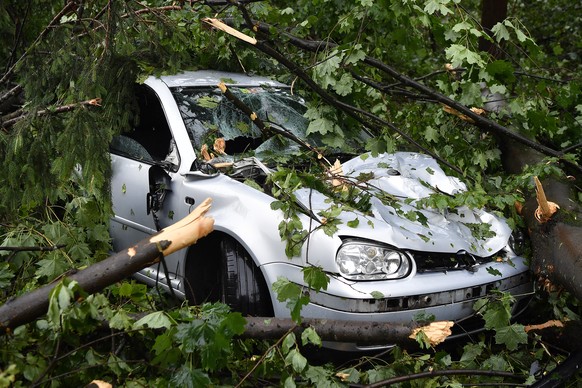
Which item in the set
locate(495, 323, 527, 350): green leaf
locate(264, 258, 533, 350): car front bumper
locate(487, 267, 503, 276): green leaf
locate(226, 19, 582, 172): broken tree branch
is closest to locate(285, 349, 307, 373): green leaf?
locate(264, 258, 533, 350): car front bumper

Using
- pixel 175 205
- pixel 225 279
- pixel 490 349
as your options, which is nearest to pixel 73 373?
pixel 225 279

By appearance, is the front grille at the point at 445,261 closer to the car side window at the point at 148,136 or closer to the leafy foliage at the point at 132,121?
the leafy foliage at the point at 132,121

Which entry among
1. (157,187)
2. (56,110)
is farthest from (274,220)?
(56,110)

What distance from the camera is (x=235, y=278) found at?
371 centimetres

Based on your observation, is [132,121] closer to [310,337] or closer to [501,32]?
[310,337]

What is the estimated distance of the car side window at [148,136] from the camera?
4543mm

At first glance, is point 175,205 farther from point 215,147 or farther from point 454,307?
point 454,307

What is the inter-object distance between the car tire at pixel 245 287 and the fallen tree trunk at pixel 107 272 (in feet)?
1.98

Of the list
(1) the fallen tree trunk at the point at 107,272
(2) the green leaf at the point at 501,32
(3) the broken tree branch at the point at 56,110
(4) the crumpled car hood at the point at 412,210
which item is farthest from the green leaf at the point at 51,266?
(2) the green leaf at the point at 501,32

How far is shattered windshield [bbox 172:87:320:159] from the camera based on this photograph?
4.45m

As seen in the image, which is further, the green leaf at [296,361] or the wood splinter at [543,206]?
the wood splinter at [543,206]

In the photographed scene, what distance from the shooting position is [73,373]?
2.92m

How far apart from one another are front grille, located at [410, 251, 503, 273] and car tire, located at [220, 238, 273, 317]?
82 cm

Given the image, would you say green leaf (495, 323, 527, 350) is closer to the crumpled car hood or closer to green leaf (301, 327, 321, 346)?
the crumpled car hood
